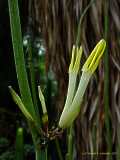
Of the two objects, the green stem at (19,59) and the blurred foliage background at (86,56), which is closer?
the green stem at (19,59)

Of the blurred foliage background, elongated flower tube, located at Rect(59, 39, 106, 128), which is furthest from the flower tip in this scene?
the blurred foliage background

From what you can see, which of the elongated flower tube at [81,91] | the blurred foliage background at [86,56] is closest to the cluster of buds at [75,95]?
the elongated flower tube at [81,91]

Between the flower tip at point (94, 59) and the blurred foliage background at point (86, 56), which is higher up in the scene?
the blurred foliage background at point (86, 56)

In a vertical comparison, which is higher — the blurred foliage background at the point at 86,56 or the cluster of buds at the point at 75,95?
the blurred foliage background at the point at 86,56

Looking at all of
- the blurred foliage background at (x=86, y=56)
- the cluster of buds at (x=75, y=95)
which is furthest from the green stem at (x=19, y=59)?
the blurred foliage background at (x=86, y=56)

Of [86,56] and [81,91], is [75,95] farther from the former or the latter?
[86,56]

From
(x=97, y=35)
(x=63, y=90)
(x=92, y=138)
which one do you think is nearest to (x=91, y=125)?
(x=92, y=138)

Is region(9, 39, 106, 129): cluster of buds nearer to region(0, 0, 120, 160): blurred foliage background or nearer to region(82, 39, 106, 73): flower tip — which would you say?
region(82, 39, 106, 73): flower tip

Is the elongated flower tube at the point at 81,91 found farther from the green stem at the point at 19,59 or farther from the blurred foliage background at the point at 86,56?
the blurred foliage background at the point at 86,56

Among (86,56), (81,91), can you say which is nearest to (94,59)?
(81,91)

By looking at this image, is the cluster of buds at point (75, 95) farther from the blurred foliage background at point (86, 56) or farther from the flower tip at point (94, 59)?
the blurred foliage background at point (86, 56)

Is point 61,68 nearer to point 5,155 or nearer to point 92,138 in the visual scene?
point 92,138
